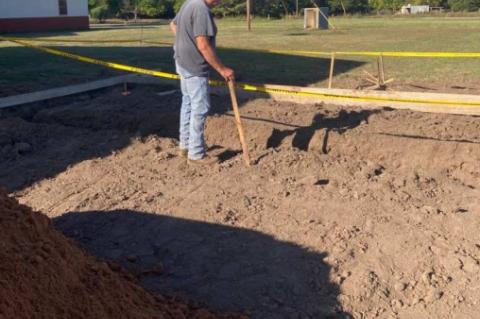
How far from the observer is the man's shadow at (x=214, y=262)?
4.29 meters

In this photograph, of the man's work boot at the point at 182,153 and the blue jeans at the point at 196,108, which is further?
the man's work boot at the point at 182,153

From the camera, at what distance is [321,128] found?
839 centimetres

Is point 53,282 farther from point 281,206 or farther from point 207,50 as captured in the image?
point 207,50

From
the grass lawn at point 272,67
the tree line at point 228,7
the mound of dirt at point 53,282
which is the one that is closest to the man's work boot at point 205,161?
the mound of dirt at point 53,282

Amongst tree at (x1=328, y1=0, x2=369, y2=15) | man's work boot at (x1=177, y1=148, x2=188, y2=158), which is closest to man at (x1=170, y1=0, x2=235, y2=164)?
man's work boot at (x1=177, y1=148, x2=188, y2=158)

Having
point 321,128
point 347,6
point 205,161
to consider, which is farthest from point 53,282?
point 347,6

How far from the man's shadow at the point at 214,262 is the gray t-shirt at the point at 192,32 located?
6.36 ft

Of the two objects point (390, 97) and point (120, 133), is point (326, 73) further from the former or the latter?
point (120, 133)

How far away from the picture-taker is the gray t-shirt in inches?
257

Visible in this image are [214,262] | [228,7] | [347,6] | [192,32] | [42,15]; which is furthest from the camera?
[347,6]

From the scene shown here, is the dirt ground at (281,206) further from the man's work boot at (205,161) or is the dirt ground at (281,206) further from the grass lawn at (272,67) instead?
the grass lawn at (272,67)

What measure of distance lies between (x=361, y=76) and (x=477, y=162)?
25.9ft

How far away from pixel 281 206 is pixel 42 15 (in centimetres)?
3745

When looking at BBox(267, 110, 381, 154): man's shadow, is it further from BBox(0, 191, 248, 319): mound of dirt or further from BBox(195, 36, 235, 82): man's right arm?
BBox(0, 191, 248, 319): mound of dirt
